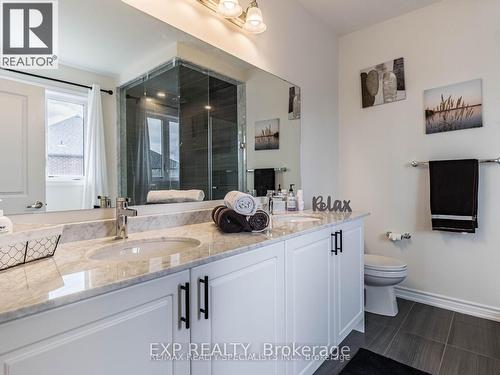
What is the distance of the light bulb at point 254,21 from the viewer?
1698 mm

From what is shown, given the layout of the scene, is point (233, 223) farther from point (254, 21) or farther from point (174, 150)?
point (254, 21)

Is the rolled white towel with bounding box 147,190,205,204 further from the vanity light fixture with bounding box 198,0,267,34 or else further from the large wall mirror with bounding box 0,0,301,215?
the vanity light fixture with bounding box 198,0,267,34

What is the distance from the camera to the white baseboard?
6.85 ft

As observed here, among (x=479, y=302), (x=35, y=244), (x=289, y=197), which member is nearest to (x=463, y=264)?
(x=479, y=302)

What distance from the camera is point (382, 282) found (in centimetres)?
207

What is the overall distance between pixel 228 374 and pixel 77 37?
1.40 m

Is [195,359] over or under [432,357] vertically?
over

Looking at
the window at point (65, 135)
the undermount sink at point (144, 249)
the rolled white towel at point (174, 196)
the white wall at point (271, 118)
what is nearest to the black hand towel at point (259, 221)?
the undermount sink at point (144, 249)

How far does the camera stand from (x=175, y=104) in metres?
1.50

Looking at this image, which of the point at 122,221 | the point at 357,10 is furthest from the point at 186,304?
the point at 357,10

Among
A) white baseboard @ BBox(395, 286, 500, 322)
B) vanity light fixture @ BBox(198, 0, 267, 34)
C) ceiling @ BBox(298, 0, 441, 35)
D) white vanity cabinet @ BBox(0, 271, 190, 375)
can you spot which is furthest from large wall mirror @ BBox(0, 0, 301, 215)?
white baseboard @ BBox(395, 286, 500, 322)

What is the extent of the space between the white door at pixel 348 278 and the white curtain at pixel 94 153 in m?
1.25

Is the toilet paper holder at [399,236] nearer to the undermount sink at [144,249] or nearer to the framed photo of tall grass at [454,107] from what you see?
the framed photo of tall grass at [454,107]

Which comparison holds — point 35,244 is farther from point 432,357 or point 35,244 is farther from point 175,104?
point 432,357
